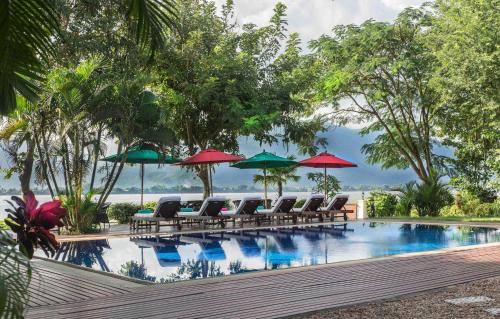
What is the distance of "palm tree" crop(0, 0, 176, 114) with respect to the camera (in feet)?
7.63

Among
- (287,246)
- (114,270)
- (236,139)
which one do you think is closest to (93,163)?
(287,246)

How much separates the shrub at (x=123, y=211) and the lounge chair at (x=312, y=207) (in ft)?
18.6

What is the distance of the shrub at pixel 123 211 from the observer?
19922mm

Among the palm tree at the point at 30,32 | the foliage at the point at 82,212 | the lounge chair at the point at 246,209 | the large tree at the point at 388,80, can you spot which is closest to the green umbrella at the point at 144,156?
the foliage at the point at 82,212

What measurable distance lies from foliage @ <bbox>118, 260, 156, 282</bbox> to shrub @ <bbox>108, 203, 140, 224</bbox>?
33.4 feet

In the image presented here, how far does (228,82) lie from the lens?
20.7m

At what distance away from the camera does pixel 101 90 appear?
47.0ft

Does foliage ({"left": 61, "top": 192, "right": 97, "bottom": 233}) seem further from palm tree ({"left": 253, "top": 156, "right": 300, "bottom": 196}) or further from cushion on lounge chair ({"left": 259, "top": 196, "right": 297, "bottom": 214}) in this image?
palm tree ({"left": 253, "top": 156, "right": 300, "bottom": 196})

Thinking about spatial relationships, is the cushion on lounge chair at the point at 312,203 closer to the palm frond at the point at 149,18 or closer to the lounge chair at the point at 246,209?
the lounge chair at the point at 246,209

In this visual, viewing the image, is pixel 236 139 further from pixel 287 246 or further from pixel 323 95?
pixel 287 246

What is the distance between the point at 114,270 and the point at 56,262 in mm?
1318

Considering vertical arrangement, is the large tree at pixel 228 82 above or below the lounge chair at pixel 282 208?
above

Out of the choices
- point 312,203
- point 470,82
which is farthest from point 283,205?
point 470,82

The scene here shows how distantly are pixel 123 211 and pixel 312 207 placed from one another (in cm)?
656
